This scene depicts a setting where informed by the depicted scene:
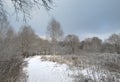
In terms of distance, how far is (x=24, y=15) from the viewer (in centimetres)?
673

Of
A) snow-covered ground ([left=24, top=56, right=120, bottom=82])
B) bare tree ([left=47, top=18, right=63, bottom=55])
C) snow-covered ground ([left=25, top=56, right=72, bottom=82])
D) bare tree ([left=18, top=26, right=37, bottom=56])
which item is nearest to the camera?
snow-covered ground ([left=24, top=56, right=120, bottom=82])

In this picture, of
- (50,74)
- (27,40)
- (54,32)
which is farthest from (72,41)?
(50,74)

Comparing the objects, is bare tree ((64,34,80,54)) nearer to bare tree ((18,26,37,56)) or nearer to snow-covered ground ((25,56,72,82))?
bare tree ((18,26,37,56))

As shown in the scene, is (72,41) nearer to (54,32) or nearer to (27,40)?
(27,40)

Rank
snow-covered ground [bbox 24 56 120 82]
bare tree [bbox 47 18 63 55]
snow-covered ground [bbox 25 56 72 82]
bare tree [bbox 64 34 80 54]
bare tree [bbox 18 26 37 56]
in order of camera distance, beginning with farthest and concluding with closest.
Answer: bare tree [bbox 64 34 80 54] < bare tree [bbox 18 26 37 56] < bare tree [bbox 47 18 63 55] < snow-covered ground [bbox 25 56 72 82] < snow-covered ground [bbox 24 56 120 82]

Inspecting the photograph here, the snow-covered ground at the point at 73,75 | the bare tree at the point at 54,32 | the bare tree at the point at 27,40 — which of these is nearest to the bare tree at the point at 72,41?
the bare tree at the point at 27,40

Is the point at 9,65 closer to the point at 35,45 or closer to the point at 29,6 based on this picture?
the point at 29,6

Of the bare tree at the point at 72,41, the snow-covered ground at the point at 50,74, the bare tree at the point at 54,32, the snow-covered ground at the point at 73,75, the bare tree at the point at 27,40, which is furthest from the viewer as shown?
the bare tree at the point at 72,41

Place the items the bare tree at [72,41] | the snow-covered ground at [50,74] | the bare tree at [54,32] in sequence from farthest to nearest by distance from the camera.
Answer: the bare tree at [72,41] → the bare tree at [54,32] → the snow-covered ground at [50,74]

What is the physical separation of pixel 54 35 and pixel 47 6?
145ft

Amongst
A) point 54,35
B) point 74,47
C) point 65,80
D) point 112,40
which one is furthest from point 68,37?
point 65,80

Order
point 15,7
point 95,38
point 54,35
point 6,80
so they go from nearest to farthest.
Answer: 1. point 15,7
2. point 6,80
3. point 54,35
4. point 95,38

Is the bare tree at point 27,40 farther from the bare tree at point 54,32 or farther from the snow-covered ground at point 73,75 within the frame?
the snow-covered ground at point 73,75

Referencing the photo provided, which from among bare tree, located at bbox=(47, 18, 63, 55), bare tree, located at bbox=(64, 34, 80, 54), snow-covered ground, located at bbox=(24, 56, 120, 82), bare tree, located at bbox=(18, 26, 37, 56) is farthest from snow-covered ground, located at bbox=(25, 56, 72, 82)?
bare tree, located at bbox=(64, 34, 80, 54)
